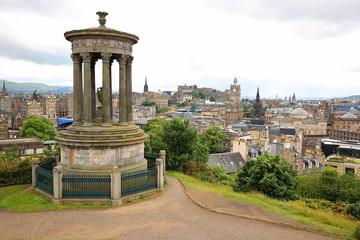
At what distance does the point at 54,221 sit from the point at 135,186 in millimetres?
5140

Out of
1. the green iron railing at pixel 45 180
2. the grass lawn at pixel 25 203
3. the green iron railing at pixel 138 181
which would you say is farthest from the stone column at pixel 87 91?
the grass lawn at pixel 25 203

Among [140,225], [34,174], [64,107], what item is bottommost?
[140,225]

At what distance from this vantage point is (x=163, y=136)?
32.6 metres

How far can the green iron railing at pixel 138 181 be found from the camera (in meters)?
17.9

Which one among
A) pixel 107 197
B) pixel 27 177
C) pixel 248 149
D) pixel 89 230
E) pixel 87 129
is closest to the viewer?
pixel 89 230

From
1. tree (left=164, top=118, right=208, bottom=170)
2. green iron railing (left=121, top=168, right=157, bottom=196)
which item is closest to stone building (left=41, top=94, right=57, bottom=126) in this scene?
tree (left=164, top=118, right=208, bottom=170)

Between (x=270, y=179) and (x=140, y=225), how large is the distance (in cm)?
1388

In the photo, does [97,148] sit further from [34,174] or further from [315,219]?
[315,219]

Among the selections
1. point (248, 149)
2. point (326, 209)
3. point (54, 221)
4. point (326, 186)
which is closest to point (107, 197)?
point (54, 221)

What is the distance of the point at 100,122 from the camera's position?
67.5 ft

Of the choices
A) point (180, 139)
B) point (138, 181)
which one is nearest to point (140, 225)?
point (138, 181)

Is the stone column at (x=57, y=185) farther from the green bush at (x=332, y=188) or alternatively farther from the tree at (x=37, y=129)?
the tree at (x=37, y=129)

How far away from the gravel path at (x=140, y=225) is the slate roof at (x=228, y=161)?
35.2 m

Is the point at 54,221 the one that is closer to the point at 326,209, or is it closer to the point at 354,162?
the point at 326,209
